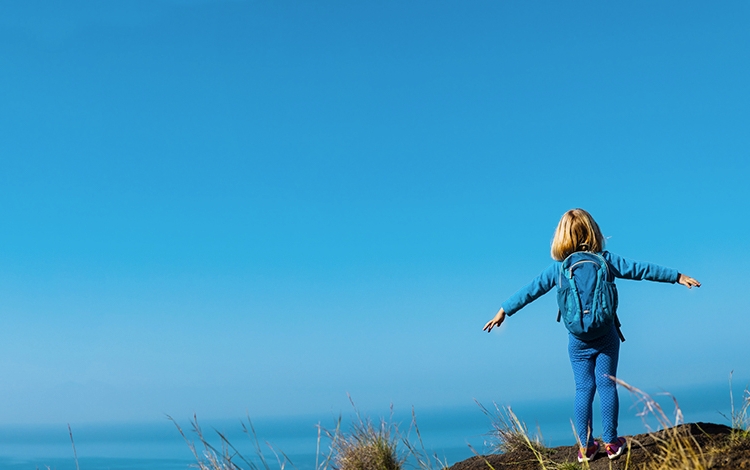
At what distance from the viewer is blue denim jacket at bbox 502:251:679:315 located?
6.03 meters

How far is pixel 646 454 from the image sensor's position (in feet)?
18.9

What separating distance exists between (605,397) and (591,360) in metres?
0.32

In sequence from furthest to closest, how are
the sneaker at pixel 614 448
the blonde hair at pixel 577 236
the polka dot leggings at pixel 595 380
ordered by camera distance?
the blonde hair at pixel 577 236
the polka dot leggings at pixel 595 380
the sneaker at pixel 614 448

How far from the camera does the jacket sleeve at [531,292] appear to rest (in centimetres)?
628

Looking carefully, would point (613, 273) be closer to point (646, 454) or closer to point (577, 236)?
point (577, 236)

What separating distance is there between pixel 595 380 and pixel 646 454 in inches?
27.5

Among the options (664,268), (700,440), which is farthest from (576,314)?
(700,440)

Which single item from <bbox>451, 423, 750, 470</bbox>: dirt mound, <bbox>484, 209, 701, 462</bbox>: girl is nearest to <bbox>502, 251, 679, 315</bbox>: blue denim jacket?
<bbox>484, 209, 701, 462</bbox>: girl

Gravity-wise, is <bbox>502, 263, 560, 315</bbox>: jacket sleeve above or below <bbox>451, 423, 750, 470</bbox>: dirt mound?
above

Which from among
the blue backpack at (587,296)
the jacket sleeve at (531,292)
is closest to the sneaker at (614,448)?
the blue backpack at (587,296)

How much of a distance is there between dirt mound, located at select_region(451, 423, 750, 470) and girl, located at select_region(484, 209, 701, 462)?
144 mm

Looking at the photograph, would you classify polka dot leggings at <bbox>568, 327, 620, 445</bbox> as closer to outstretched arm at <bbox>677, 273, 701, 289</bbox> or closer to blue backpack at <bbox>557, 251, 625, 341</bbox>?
blue backpack at <bbox>557, 251, 625, 341</bbox>

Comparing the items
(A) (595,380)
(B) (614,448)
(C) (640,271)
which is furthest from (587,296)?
(B) (614,448)

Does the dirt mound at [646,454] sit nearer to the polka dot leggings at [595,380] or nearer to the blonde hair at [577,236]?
the polka dot leggings at [595,380]
